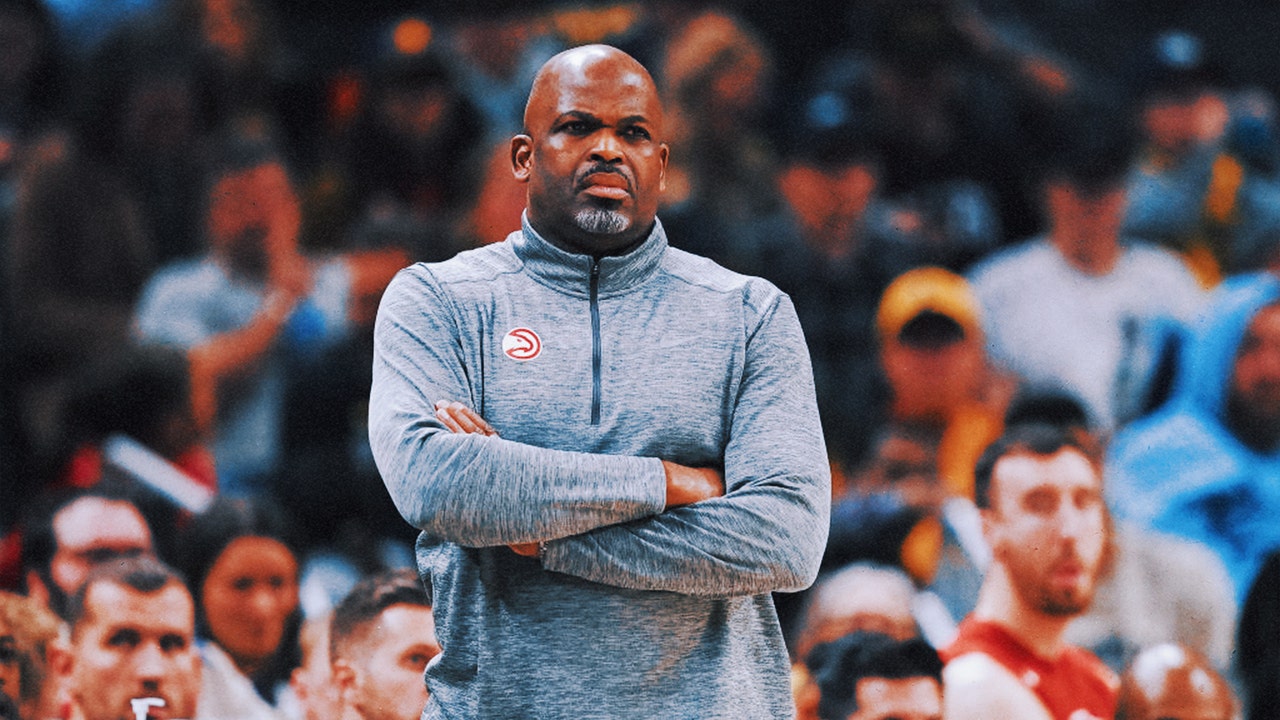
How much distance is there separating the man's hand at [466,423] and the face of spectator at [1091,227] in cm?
429

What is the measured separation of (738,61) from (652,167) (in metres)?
4.13

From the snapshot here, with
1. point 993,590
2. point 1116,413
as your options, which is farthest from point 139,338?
point 1116,413

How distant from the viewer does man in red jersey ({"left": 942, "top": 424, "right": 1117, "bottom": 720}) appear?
12.8 feet

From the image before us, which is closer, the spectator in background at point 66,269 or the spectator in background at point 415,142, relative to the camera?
the spectator in background at point 66,269

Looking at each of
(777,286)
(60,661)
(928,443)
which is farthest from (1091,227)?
(60,661)

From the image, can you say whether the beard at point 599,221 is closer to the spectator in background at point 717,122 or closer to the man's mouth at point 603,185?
→ the man's mouth at point 603,185

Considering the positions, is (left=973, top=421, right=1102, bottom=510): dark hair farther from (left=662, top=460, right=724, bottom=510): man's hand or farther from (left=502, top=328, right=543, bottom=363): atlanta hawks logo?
(left=502, top=328, right=543, bottom=363): atlanta hawks logo

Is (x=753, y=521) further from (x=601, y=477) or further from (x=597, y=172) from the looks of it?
(x=597, y=172)

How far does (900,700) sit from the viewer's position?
3859mm

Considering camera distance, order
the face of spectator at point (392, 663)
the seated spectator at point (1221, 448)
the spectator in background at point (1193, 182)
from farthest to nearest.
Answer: the spectator in background at point (1193, 182), the seated spectator at point (1221, 448), the face of spectator at point (392, 663)

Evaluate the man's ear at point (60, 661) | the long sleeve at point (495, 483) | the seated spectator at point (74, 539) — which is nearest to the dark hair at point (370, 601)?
the man's ear at point (60, 661)

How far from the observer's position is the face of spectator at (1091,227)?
6430 mm

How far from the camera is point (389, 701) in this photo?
145 inches

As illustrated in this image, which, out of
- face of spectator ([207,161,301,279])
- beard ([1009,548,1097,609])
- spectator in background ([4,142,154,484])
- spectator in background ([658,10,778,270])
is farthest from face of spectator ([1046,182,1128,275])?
spectator in background ([4,142,154,484])
